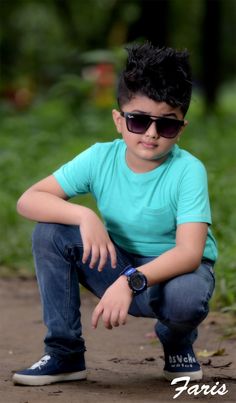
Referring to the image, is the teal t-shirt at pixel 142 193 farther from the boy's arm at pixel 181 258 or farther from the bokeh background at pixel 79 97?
the bokeh background at pixel 79 97

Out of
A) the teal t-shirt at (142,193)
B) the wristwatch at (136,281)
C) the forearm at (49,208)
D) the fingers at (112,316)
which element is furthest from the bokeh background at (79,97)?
the fingers at (112,316)

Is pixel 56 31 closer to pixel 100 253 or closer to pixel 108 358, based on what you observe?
pixel 108 358

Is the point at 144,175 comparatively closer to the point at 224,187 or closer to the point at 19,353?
the point at 19,353

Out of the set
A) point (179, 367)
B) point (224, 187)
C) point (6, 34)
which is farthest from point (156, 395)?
point (6, 34)

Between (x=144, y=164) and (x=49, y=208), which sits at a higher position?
(x=144, y=164)

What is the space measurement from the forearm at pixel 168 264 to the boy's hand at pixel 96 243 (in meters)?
0.15

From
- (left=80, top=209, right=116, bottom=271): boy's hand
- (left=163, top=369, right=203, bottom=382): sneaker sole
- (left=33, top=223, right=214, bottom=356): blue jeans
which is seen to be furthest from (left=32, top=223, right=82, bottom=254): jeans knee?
(left=163, top=369, right=203, bottom=382): sneaker sole

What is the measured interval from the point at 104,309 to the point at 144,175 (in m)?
0.64

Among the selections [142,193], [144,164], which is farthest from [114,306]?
[144,164]

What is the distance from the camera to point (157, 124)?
4.34m

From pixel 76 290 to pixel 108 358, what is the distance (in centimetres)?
81

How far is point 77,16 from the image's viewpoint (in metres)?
30.6

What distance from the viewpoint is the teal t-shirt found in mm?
4328

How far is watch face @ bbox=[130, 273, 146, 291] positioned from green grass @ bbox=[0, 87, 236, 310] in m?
1.11
